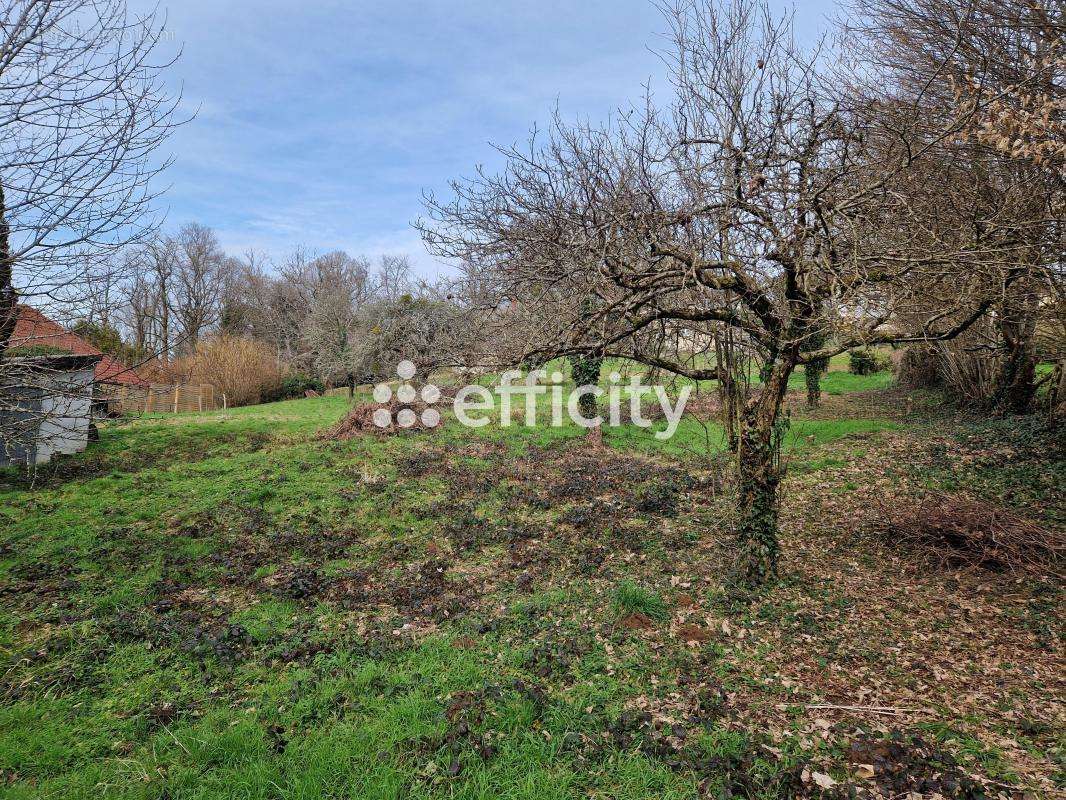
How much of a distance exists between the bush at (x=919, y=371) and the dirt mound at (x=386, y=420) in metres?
13.5

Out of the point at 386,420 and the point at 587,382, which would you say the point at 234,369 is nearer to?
the point at 386,420

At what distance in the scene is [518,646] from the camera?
4.65 m

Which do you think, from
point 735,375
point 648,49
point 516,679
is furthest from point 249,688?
point 648,49

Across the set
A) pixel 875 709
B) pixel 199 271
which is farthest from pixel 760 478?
pixel 199 271

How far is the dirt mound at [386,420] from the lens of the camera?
13.9 meters

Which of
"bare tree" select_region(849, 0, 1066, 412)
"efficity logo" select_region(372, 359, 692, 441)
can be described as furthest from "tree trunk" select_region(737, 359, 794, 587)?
"efficity logo" select_region(372, 359, 692, 441)

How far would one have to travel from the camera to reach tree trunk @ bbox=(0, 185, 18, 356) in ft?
13.6

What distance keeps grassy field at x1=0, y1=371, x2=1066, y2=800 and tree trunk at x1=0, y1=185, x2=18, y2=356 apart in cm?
279

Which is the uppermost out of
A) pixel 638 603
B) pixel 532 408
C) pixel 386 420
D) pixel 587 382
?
pixel 587 382

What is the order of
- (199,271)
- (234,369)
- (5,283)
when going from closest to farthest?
(5,283), (234,369), (199,271)

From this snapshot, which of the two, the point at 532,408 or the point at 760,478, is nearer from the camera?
the point at 760,478

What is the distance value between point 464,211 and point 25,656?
5.78 m

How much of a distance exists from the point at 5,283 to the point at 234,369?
2380cm

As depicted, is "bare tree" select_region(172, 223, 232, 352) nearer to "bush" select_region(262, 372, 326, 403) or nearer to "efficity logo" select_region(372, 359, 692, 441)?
"bush" select_region(262, 372, 326, 403)
